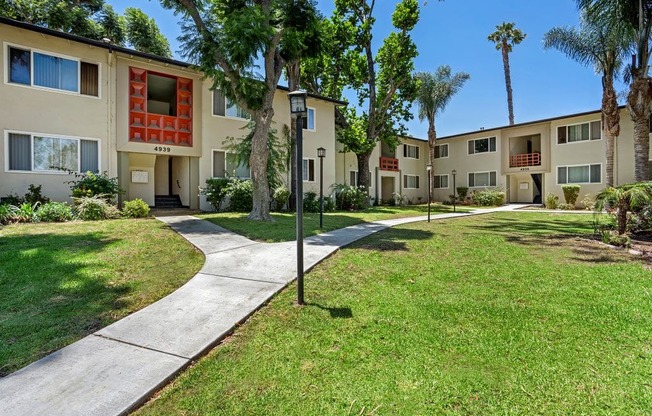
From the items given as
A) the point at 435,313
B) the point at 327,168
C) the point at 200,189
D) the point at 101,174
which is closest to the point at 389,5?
the point at 327,168

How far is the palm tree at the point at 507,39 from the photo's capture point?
33.9 m

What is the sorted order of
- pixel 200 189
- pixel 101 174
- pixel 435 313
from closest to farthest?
pixel 435 313 → pixel 101 174 → pixel 200 189

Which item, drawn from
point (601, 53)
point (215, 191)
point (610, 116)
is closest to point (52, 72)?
point (215, 191)

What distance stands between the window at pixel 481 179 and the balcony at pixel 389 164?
273 inches

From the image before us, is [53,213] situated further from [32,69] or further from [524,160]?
[524,160]

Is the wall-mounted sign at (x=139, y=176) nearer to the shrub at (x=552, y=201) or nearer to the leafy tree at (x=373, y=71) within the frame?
the leafy tree at (x=373, y=71)

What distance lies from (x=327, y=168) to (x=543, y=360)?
18.4 m

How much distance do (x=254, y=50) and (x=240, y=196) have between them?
652cm

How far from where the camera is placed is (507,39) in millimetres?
34438

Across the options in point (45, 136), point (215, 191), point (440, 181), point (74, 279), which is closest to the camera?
→ point (74, 279)

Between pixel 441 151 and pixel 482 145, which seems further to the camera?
pixel 441 151

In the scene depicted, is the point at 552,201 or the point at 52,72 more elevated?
the point at 52,72

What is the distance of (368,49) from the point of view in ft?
73.7

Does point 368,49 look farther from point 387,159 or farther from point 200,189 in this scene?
point 200,189
